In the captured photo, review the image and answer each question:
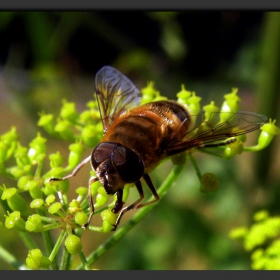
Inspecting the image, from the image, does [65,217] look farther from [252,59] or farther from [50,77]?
[252,59]

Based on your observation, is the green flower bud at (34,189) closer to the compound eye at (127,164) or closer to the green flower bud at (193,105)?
the compound eye at (127,164)

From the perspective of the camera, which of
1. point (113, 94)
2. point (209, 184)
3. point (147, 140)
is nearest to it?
point (147, 140)

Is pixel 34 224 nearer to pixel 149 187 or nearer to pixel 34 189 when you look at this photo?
pixel 34 189

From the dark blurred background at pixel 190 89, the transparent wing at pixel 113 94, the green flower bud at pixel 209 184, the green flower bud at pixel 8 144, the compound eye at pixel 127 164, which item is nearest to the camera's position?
the compound eye at pixel 127 164

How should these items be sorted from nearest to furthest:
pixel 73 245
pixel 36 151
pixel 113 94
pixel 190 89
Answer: pixel 73 245, pixel 36 151, pixel 113 94, pixel 190 89

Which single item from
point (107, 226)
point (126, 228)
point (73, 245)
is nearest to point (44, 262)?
point (73, 245)

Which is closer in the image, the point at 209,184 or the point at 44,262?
the point at 44,262

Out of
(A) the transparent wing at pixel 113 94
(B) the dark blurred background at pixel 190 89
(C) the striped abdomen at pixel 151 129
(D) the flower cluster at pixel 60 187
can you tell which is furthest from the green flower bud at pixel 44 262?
(B) the dark blurred background at pixel 190 89

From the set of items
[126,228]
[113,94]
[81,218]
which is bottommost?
[126,228]
